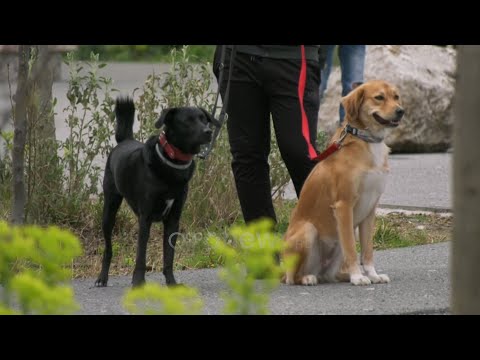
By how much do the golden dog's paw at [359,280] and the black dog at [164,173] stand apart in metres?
1.05

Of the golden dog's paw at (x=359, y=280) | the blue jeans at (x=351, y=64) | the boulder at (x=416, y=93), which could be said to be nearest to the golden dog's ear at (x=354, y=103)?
the golden dog's paw at (x=359, y=280)

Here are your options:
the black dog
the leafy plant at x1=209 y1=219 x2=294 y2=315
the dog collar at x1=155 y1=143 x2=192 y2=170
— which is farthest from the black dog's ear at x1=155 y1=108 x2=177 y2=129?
the leafy plant at x1=209 y1=219 x2=294 y2=315

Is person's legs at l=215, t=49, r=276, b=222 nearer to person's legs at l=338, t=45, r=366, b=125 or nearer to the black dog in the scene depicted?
the black dog

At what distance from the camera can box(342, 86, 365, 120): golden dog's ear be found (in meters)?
6.42

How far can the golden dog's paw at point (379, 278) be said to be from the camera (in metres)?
6.31

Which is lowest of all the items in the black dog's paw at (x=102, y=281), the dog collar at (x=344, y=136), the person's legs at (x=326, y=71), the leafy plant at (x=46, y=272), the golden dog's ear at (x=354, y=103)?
the black dog's paw at (x=102, y=281)

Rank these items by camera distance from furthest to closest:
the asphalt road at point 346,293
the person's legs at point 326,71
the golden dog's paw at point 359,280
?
the person's legs at point 326,71 < the golden dog's paw at point 359,280 < the asphalt road at point 346,293

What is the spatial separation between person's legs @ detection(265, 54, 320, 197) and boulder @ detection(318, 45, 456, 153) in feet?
20.2

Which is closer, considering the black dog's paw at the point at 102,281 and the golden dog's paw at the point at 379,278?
the golden dog's paw at the point at 379,278

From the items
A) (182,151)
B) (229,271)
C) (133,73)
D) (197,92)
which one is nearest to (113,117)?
(197,92)

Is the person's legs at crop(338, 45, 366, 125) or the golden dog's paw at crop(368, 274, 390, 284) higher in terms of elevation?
the person's legs at crop(338, 45, 366, 125)

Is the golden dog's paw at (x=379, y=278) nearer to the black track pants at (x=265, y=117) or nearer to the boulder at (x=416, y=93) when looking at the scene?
the black track pants at (x=265, y=117)

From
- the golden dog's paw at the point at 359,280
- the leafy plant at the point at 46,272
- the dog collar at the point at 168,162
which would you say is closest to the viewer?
the leafy plant at the point at 46,272
